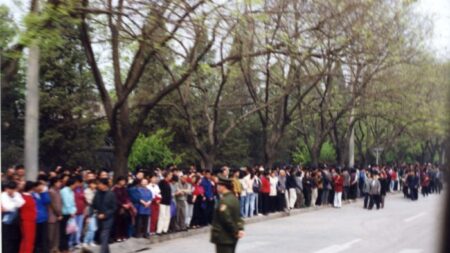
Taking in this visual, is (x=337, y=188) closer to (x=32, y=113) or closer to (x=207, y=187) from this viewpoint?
(x=207, y=187)

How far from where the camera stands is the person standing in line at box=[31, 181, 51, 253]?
12.0 metres

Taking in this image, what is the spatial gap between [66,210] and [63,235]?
56cm

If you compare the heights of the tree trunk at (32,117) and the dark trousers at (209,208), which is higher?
the tree trunk at (32,117)

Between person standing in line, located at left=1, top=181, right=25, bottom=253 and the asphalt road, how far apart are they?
384 cm

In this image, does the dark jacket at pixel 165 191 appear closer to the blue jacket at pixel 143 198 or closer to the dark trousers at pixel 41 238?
the blue jacket at pixel 143 198

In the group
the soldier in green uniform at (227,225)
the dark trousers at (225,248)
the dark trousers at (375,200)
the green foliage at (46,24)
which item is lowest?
the dark trousers at (375,200)

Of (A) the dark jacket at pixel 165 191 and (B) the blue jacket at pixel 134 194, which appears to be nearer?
(B) the blue jacket at pixel 134 194

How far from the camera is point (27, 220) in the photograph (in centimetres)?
1162

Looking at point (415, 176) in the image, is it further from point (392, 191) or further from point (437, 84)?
point (392, 191)

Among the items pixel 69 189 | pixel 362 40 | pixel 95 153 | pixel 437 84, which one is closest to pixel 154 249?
pixel 69 189

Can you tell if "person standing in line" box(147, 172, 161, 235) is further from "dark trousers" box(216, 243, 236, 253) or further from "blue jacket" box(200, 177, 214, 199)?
"dark trousers" box(216, 243, 236, 253)

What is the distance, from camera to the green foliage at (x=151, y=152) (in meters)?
34.6

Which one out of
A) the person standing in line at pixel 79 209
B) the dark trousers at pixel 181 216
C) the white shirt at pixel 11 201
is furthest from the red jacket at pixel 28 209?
the dark trousers at pixel 181 216

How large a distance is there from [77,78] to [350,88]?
12.8m
